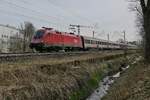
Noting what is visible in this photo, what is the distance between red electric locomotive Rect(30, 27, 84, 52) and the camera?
1458 inches

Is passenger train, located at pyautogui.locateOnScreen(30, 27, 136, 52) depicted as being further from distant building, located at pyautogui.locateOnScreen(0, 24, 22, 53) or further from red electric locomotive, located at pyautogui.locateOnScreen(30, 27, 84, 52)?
distant building, located at pyautogui.locateOnScreen(0, 24, 22, 53)

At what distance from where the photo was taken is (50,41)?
38.6m

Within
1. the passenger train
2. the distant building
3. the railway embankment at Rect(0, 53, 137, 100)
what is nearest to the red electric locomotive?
the passenger train

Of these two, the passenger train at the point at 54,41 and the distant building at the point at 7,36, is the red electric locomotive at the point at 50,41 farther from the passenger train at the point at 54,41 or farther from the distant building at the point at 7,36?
the distant building at the point at 7,36

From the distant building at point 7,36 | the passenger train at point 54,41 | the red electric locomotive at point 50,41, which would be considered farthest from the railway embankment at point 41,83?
the distant building at point 7,36

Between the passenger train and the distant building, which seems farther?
the distant building

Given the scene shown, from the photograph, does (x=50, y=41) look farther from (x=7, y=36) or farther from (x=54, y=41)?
(x=7, y=36)

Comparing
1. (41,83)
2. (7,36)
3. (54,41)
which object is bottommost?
(41,83)

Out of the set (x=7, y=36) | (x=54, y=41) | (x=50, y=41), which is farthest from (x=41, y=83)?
(x=7, y=36)

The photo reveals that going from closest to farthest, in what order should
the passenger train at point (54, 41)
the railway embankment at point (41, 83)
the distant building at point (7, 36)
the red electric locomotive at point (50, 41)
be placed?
the railway embankment at point (41, 83), the red electric locomotive at point (50, 41), the passenger train at point (54, 41), the distant building at point (7, 36)

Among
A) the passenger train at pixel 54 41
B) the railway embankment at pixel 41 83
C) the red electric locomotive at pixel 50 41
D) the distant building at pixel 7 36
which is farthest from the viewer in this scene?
the distant building at pixel 7 36

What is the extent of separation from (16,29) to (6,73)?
98118 millimetres

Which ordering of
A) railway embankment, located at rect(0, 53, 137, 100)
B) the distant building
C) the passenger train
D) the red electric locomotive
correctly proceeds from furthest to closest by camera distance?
the distant building < the passenger train < the red electric locomotive < railway embankment, located at rect(0, 53, 137, 100)

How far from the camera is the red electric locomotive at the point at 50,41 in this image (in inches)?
1458
